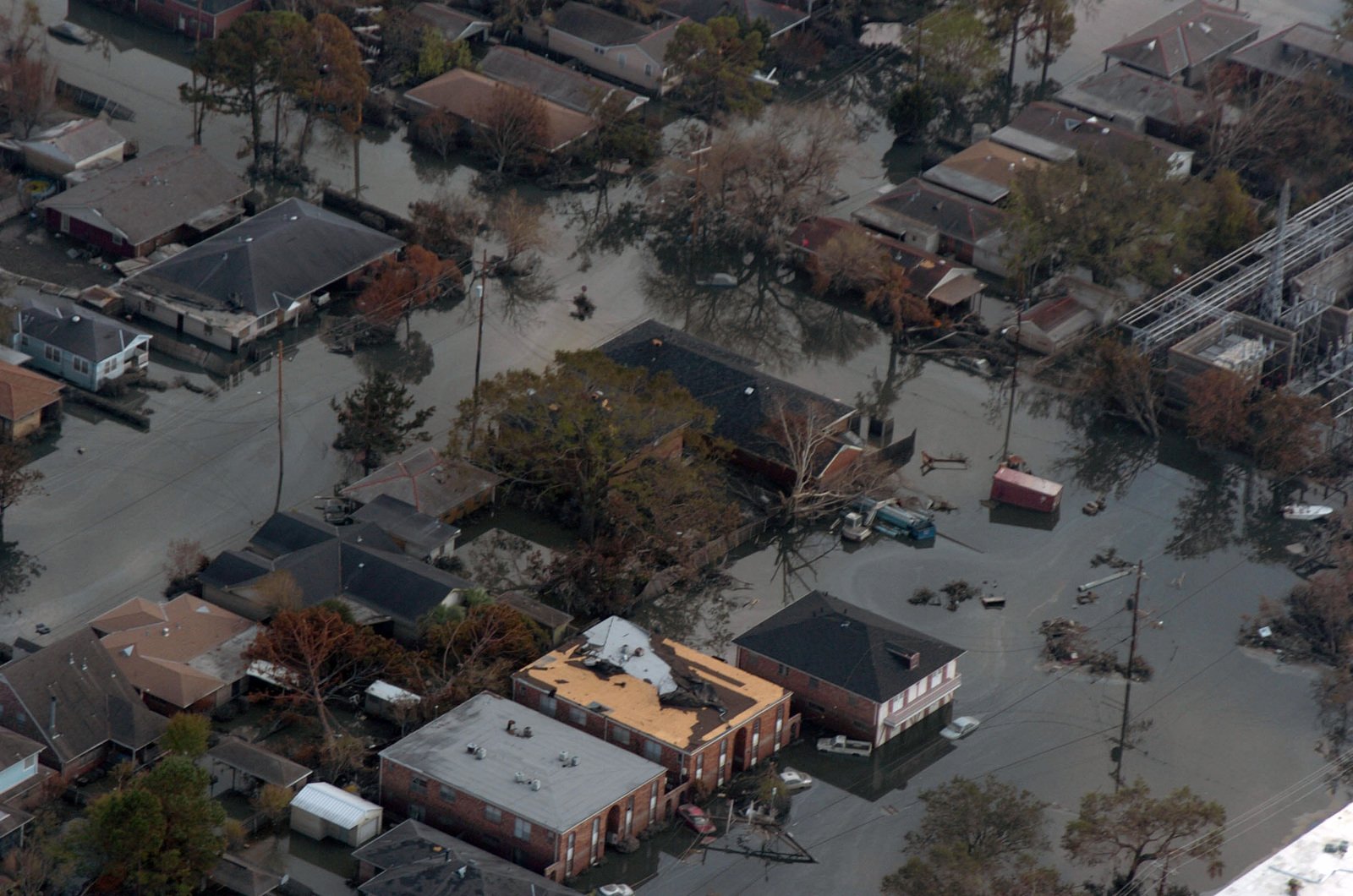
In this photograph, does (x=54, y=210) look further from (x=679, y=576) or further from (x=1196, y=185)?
(x=1196, y=185)

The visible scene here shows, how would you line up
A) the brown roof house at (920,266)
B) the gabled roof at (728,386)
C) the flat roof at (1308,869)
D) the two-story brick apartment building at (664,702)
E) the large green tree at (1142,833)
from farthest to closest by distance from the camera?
the brown roof house at (920,266)
the gabled roof at (728,386)
the two-story brick apartment building at (664,702)
the large green tree at (1142,833)
the flat roof at (1308,869)

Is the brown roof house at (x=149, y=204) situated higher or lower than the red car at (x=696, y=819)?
higher

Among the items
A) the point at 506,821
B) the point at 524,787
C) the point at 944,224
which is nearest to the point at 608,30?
the point at 944,224

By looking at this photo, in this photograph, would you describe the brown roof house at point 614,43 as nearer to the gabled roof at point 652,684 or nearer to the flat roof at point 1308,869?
the gabled roof at point 652,684

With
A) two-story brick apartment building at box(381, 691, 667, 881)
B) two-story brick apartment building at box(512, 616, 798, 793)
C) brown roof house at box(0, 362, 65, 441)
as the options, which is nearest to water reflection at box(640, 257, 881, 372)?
two-story brick apartment building at box(512, 616, 798, 793)

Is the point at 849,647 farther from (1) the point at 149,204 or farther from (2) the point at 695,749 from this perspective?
(1) the point at 149,204

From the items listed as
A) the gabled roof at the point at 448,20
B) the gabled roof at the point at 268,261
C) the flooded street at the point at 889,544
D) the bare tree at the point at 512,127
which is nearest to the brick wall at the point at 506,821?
the flooded street at the point at 889,544
